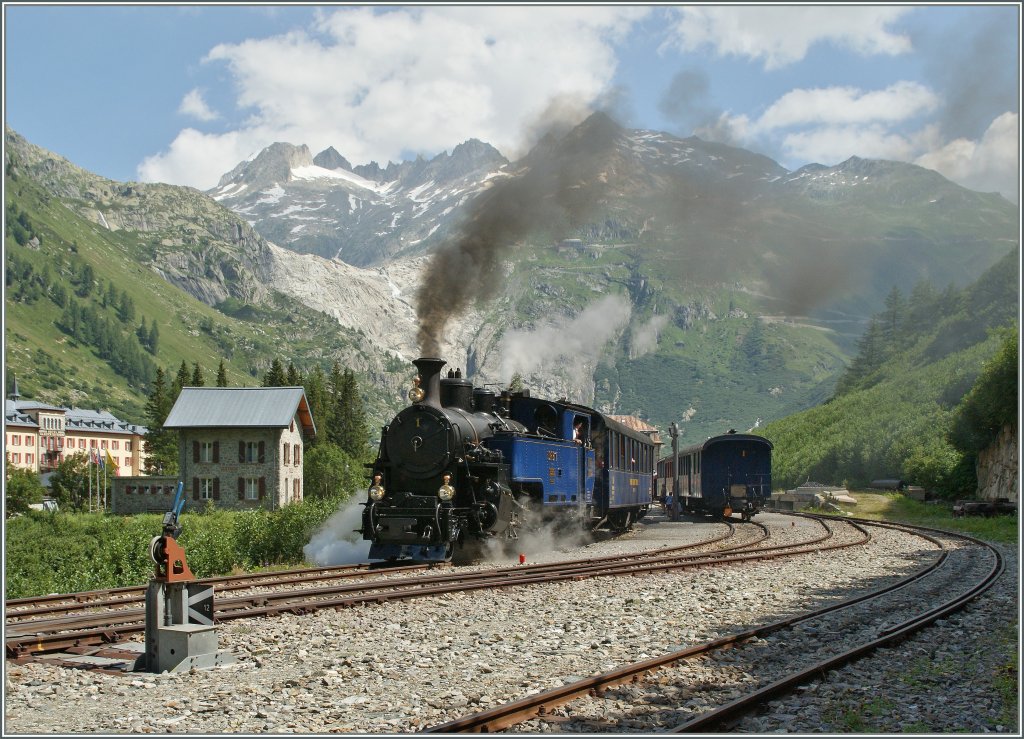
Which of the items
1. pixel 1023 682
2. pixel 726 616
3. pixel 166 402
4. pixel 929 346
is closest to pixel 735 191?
pixel 726 616

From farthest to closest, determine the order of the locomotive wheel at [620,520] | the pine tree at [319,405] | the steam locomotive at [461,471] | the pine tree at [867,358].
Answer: the pine tree at [867,358]
the pine tree at [319,405]
the locomotive wheel at [620,520]
the steam locomotive at [461,471]

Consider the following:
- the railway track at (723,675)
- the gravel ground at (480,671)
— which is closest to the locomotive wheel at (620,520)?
the gravel ground at (480,671)

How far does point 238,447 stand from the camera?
66.5 metres

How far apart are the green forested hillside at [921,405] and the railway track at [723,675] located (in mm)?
34719

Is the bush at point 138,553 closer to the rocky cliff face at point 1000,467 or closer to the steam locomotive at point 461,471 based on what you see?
the steam locomotive at point 461,471

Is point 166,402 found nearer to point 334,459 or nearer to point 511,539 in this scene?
point 334,459

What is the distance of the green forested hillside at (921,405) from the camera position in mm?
53688

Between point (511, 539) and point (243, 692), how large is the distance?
1396 centimetres

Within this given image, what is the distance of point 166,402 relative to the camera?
104 metres

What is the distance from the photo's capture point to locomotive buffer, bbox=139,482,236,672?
10.6 metres

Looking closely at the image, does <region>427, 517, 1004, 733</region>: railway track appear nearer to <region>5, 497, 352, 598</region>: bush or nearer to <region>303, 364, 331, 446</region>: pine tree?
<region>5, 497, 352, 598</region>: bush

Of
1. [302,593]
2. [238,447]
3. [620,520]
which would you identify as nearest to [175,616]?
[302,593]

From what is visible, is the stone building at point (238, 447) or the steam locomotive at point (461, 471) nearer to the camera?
the steam locomotive at point (461, 471)

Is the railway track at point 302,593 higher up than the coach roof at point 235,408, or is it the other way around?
the coach roof at point 235,408
